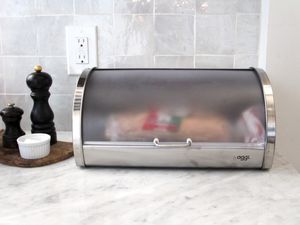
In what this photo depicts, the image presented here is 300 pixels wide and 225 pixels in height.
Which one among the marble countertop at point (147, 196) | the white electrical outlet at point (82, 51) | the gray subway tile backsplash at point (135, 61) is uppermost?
the white electrical outlet at point (82, 51)

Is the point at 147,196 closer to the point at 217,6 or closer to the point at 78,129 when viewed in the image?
the point at 78,129

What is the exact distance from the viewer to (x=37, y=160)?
0.99 meters

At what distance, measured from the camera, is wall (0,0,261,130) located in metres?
1.20

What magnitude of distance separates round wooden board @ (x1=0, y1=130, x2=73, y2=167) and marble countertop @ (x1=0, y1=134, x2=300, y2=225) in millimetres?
17

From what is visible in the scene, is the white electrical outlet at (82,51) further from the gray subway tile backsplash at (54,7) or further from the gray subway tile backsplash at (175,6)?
the gray subway tile backsplash at (175,6)

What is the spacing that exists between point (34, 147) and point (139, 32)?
1.74 ft

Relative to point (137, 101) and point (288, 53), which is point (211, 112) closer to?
point (137, 101)

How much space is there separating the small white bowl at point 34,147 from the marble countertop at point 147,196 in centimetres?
5

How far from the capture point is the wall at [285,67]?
114 cm

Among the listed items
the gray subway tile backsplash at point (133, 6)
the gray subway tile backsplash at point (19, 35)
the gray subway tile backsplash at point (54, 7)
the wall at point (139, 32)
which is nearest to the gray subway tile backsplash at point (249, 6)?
the wall at point (139, 32)

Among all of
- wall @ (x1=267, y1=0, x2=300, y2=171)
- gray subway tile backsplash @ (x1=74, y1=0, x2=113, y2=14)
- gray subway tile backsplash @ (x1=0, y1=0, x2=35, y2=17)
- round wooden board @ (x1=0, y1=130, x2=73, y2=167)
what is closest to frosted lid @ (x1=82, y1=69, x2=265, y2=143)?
round wooden board @ (x1=0, y1=130, x2=73, y2=167)

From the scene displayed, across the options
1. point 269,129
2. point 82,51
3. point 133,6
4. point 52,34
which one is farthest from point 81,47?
point 269,129

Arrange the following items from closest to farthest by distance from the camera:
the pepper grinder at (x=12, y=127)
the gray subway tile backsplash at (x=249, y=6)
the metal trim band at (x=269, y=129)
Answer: the metal trim band at (x=269, y=129), the pepper grinder at (x=12, y=127), the gray subway tile backsplash at (x=249, y=6)

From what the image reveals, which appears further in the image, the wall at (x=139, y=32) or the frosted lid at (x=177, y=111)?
the wall at (x=139, y=32)
